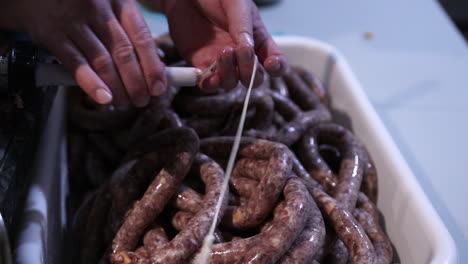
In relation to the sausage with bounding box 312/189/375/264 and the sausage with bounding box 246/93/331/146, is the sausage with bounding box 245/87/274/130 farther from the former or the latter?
the sausage with bounding box 312/189/375/264

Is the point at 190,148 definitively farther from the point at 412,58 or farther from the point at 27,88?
the point at 412,58

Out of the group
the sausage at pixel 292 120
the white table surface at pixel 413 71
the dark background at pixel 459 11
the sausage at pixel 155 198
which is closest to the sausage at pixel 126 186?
the sausage at pixel 155 198

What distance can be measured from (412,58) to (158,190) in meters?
1.08

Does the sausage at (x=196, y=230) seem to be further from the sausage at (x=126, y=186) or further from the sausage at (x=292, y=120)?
the sausage at (x=292, y=120)

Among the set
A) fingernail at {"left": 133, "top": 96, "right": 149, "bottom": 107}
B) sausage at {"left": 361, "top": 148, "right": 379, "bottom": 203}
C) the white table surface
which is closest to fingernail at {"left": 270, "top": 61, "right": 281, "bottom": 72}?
fingernail at {"left": 133, "top": 96, "right": 149, "bottom": 107}

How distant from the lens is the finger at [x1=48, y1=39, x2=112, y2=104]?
2.40 ft

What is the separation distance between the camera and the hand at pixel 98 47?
2.46 ft

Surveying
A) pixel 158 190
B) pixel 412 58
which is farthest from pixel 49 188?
pixel 412 58

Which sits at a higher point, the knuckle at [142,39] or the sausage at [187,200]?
the knuckle at [142,39]

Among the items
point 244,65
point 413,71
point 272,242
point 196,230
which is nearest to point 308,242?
point 272,242

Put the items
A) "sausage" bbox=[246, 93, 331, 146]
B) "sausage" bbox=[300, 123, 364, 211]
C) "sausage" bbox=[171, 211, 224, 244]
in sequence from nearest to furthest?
"sausage" bbox=[171, 211, 224, 244] → "sausage" bbox=[300, 123, 364, 211] → "sausage" bbox=[246, 93, 331, 146]

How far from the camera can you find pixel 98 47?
756 mm

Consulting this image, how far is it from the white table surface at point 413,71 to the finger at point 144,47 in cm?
68

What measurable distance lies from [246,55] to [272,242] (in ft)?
0.97
